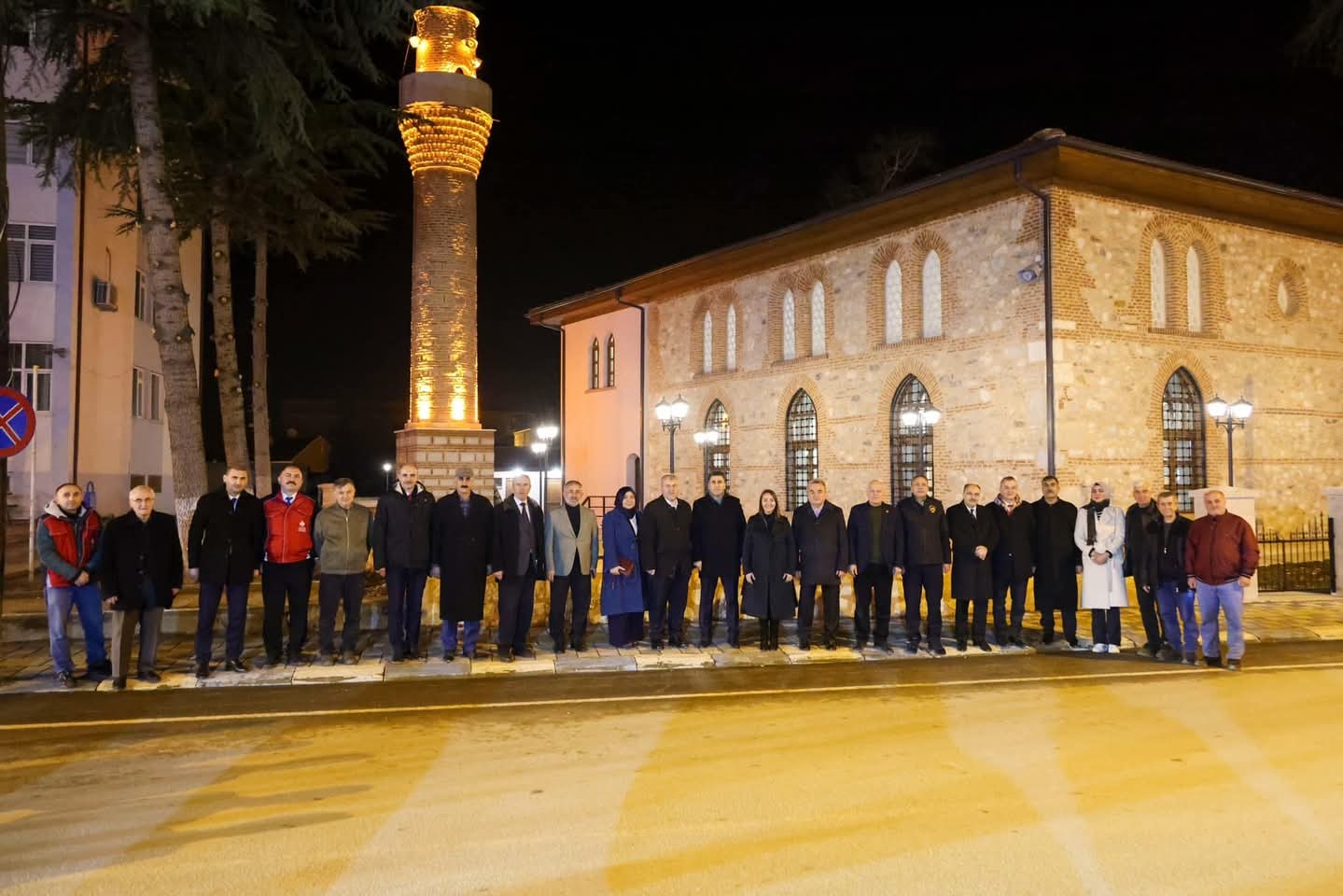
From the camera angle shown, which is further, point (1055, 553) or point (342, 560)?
point (1055, 553)

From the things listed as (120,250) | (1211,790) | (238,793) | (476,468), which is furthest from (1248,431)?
(120,250)

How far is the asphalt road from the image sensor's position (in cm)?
421

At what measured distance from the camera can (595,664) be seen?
981cm

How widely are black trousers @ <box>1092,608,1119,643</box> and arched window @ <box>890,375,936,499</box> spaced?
30.7 feet

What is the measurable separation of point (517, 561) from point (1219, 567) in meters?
6.46

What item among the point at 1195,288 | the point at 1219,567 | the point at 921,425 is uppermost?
the point at 1195,288

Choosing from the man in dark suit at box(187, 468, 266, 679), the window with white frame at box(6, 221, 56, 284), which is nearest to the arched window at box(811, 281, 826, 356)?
the man in dark suit at box(187, 468, 266, 679)

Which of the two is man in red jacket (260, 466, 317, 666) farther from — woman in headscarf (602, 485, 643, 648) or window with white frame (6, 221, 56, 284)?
window with white frame (6, 221, 56, 284)

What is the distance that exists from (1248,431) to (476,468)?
1494 cm

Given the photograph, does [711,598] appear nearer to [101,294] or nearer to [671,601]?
[671,601]

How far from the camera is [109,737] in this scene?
6.82 m

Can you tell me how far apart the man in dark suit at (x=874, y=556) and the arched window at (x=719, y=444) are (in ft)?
47.5

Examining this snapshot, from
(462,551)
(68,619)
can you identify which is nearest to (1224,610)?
(462,551)

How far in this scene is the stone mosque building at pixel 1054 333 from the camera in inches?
687
